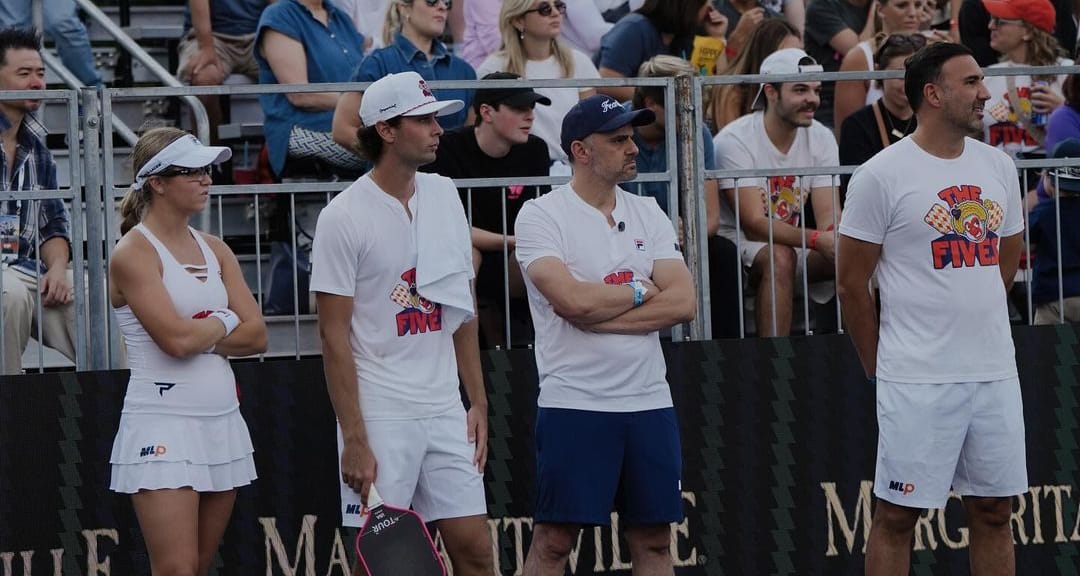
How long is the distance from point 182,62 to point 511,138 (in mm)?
3259

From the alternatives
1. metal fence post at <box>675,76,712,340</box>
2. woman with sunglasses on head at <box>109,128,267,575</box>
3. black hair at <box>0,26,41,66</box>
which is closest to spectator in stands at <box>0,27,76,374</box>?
black hair at <box>0,26,41,66</box>

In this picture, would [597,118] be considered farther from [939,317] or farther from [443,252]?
[939,317]

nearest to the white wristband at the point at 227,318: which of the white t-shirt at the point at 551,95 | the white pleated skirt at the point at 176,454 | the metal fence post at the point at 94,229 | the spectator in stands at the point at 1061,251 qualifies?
the white pleated skirt at the point at 176,454

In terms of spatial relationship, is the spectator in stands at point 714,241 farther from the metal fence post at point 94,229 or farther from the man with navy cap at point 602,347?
the metal fence post at point 94,229

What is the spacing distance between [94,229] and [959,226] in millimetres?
3412

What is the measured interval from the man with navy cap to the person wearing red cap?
9.59 ft

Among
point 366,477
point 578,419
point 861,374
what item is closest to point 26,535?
point 366,477

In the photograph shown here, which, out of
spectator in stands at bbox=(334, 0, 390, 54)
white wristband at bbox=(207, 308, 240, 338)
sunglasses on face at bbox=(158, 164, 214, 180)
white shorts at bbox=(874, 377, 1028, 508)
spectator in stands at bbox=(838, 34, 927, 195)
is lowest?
white shorts at bbox=(874, 377, 1028, 508)

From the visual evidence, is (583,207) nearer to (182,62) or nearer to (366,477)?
(366,477)

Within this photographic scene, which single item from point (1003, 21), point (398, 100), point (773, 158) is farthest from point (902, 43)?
point (398, 100)

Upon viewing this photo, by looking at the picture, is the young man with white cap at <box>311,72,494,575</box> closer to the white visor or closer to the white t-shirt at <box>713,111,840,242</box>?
the white visor

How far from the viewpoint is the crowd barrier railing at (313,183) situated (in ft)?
21.3

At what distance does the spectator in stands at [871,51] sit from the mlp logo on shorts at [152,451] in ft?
13.9

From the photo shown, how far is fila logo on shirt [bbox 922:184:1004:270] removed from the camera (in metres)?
5.80
